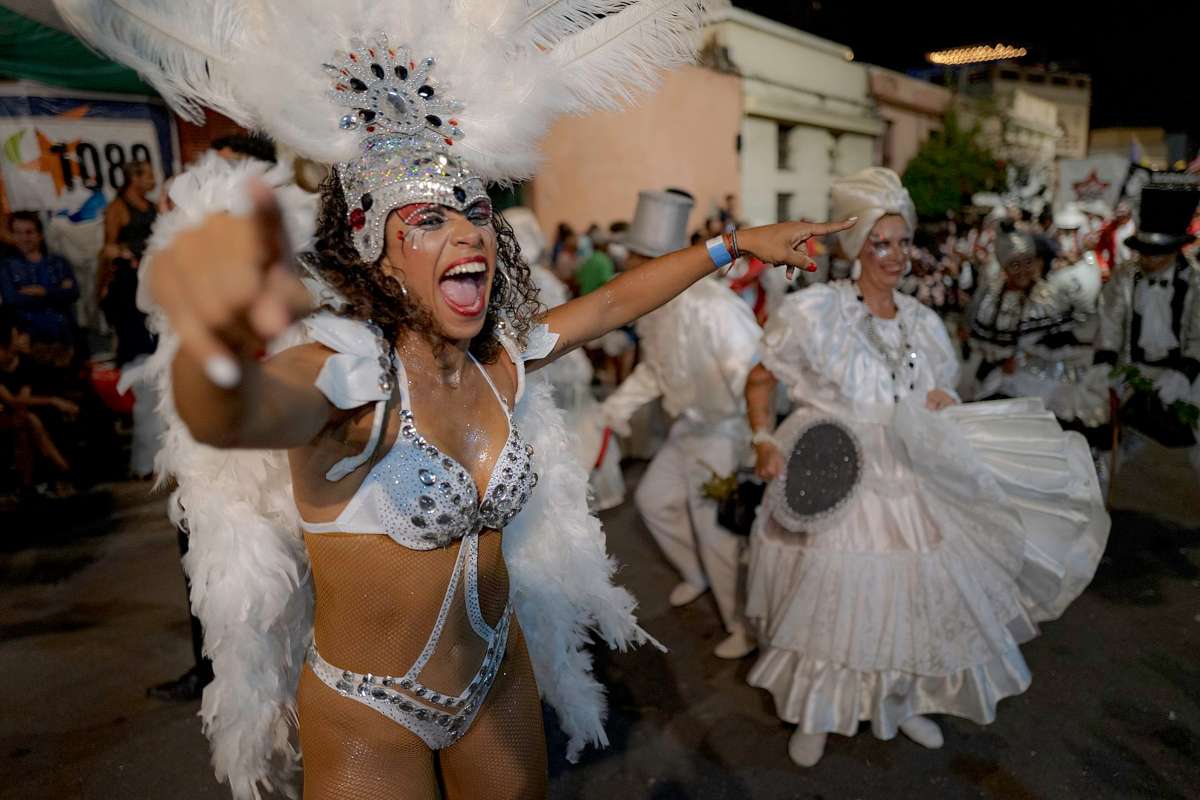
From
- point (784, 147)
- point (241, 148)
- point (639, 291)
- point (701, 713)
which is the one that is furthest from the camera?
point (784, 147)

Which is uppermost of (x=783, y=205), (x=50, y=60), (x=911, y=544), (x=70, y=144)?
(x=50, y=60)

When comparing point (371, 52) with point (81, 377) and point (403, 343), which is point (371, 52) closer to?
point (403, 343)

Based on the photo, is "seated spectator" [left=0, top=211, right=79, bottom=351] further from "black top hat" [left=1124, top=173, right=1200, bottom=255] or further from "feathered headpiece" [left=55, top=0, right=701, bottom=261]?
"black top hat" [left=1124, top=173, right=1200, bottom=255]

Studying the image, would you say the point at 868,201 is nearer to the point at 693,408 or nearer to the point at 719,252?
the point at 719,252

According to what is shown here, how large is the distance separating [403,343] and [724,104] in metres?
14.0

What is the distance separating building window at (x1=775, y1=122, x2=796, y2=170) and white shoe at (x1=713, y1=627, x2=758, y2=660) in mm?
14409

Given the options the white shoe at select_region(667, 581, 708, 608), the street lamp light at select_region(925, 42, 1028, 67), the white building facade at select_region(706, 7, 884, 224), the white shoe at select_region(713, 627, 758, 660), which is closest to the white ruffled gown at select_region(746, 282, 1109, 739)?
the white shoe at select_region(713, 627, 758, 660)

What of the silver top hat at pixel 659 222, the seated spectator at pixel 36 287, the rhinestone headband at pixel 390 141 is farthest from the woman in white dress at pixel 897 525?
the seated spectator at pixel 36 287

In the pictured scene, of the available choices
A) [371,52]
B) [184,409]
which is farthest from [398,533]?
[371,52]

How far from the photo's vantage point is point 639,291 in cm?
210

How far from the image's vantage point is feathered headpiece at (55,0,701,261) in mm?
1590

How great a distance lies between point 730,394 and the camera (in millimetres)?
4152

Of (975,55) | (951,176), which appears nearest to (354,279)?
(951,176)

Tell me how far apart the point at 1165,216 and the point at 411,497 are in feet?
18.0
